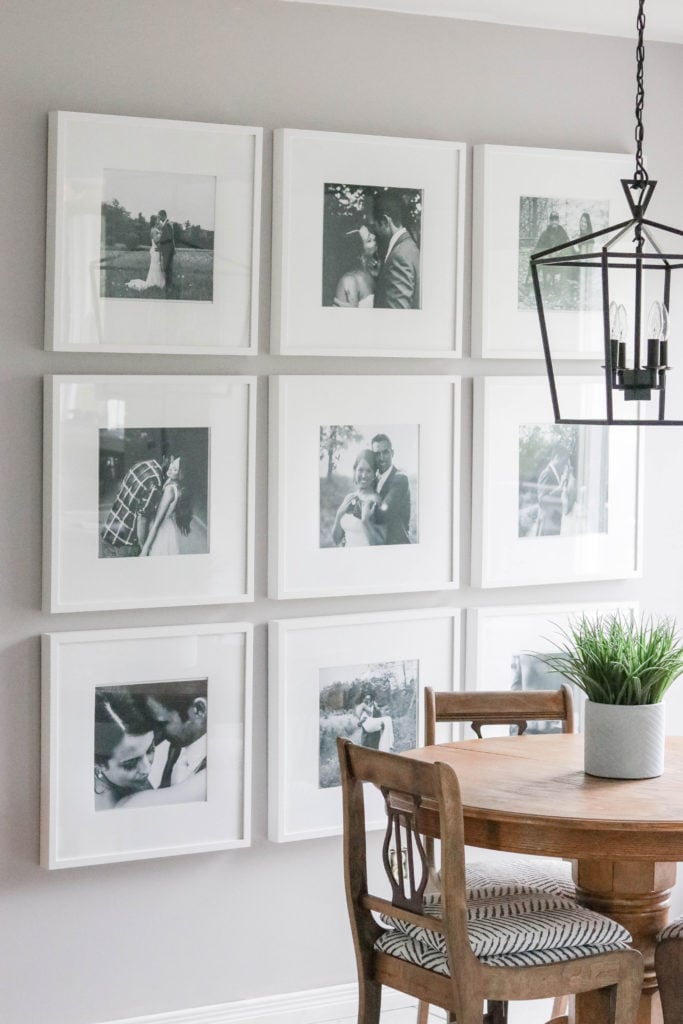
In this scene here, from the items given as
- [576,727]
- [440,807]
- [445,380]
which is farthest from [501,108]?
[440,807]

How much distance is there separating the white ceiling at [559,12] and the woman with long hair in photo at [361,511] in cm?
114

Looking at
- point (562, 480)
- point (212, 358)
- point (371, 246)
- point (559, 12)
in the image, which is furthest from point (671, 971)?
point (559, 12)

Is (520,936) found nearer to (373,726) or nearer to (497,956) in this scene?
(497,956)

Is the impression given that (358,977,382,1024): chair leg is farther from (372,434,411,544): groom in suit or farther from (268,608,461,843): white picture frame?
(372,434,411,544): groom in suit

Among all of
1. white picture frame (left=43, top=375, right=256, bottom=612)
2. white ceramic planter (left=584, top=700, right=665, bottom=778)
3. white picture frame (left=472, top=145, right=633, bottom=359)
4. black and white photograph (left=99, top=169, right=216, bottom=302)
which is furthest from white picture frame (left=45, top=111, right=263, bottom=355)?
white ceramic planter (left=584, top=700, right=665, bottom=778)

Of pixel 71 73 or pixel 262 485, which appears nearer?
pixel 71 73

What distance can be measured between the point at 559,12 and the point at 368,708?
1890 mm

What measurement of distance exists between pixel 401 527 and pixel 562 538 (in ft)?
1.62

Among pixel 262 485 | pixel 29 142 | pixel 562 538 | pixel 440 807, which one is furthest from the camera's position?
pixel 562 538

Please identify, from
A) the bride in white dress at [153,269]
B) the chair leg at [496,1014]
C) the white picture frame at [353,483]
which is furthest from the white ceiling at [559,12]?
the chair leg at [496,1014]

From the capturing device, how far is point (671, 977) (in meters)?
2.45

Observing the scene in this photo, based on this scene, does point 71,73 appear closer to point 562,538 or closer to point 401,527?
point 401,527

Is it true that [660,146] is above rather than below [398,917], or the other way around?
above

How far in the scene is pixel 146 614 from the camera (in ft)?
10.4
